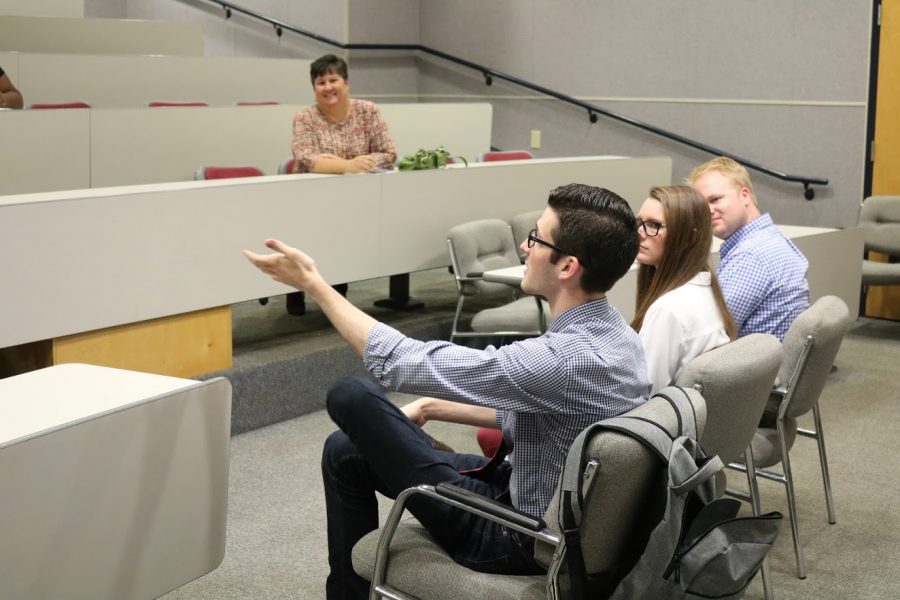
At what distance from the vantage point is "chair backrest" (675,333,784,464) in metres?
2.43

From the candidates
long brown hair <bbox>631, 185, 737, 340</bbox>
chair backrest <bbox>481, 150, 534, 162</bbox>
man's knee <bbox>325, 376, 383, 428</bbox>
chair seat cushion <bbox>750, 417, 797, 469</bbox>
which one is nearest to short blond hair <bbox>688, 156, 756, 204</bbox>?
long brown hair <bbox>631, 185, 737, 340</bbox>

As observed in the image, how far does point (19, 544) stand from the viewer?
1819mm

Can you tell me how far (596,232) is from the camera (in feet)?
6.98

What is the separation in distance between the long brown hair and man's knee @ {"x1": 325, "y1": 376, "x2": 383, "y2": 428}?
833 mm

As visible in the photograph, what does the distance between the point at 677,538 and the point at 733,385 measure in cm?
63

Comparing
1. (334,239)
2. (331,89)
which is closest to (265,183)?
(334,239)

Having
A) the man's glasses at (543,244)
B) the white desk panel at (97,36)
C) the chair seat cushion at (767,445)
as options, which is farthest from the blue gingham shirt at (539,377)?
the white desk panel at (97,36)

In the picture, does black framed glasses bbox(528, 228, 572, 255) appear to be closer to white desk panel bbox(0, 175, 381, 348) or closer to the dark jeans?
the dark jeans

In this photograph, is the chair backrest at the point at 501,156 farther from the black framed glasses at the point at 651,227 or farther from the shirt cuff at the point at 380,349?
the shirt cuff at the point at 380,349

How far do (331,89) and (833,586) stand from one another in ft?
11.2

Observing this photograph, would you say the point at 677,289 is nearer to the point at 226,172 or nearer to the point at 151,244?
the point at 151,244

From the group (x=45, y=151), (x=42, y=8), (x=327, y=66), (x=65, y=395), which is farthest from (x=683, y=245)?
(x=42, y=8)

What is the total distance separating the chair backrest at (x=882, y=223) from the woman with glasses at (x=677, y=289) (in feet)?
13.1

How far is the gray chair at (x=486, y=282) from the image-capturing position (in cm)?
486
